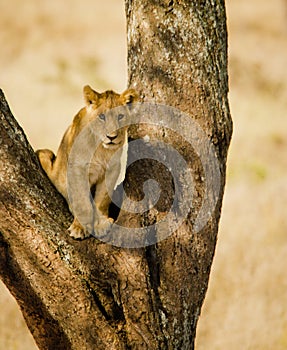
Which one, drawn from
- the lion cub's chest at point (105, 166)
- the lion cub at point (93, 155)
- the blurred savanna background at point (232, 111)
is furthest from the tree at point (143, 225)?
the blurred savanna background at point (232, 111)

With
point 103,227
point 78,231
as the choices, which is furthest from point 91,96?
point 78,231

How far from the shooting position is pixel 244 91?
725 inches

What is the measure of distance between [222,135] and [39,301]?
1601mm

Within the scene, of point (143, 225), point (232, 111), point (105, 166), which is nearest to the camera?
point (143, 225)

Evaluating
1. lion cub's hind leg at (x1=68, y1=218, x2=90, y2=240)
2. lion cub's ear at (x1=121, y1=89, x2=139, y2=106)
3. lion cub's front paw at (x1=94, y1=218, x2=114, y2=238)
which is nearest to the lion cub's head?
lion cub's ear at (x1=121, y1=89, x2=139, y2=106)

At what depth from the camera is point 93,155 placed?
16.3ft

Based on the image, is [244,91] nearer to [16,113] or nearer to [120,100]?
[16,113]

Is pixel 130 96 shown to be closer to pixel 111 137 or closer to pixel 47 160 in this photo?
pixel 111 137

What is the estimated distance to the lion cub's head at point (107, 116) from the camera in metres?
4.88

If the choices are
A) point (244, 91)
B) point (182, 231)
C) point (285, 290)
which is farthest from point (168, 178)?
point (244, 91)

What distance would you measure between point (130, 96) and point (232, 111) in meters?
12.5

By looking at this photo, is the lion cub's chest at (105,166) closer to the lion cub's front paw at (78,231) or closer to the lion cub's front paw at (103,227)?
the lion cub's front paw at (103,227)

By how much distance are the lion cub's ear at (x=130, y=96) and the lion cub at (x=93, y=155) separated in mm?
186

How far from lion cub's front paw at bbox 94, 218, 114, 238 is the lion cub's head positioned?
1.90ft
